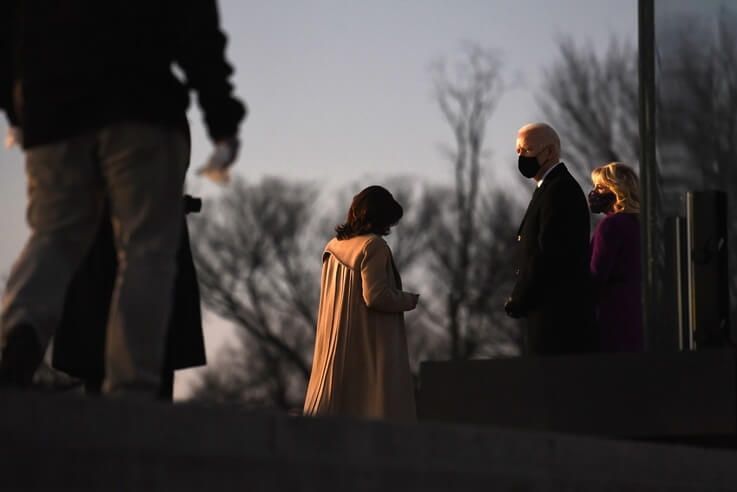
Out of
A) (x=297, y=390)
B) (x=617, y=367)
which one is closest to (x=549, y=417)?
(x=617, y=367)

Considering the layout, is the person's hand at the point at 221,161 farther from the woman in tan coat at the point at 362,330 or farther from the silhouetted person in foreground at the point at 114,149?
the woman in tan coat at the point at 362,330

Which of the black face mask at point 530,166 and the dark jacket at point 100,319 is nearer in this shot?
the dark jacket at point 100,319

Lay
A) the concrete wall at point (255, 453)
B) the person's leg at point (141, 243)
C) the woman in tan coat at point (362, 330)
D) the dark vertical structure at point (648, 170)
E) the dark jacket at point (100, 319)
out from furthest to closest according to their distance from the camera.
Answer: the woman in tan coat at point (362, 330), the dark vertical structure at point (648, 170), the dark jacket at point (100, 319), the person's leg at point (141, 243), the concrete wall at point (255, 453)

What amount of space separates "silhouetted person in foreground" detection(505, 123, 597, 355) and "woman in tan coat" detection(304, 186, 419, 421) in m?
0.60

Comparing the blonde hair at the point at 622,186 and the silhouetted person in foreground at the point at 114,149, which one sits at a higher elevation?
the blonde hair at the point at 622,186

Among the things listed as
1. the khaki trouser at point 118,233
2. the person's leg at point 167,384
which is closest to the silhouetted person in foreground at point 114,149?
the khaki trouser at point 118,233

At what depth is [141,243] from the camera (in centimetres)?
523

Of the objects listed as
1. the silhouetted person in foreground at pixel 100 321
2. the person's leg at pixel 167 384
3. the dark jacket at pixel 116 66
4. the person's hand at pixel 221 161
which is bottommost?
the person's leg at pixel 167 384

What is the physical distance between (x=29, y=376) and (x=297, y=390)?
29.5 metres

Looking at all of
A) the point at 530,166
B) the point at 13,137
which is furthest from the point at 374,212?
the point at 13,137

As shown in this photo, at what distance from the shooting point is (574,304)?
8375 mm

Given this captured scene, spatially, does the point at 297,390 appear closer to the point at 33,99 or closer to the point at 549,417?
the point at 549,417

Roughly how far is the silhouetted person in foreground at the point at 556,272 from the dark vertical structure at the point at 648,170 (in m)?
0.29

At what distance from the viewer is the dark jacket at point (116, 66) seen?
17.1 ft
